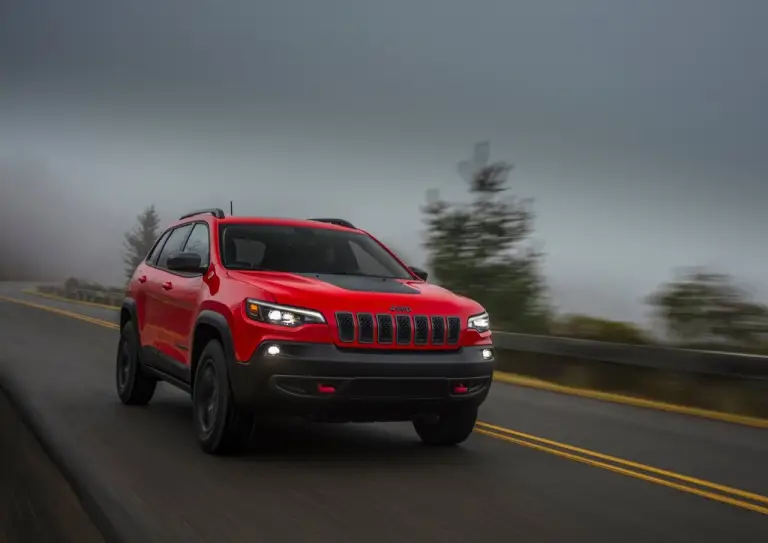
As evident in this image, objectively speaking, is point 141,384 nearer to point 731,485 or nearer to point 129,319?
point 129,319

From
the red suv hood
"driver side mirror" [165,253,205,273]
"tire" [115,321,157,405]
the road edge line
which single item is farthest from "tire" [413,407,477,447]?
the road edge line

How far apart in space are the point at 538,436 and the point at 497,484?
2.10 m

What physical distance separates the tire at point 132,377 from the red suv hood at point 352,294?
249 cm

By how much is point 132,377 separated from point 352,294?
3499mm

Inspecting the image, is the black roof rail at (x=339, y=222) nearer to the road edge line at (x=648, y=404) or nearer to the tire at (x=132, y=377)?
the tire at (x=132, y=377)

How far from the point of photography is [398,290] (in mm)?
6961

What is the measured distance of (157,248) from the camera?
31.5ft

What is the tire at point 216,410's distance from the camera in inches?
259

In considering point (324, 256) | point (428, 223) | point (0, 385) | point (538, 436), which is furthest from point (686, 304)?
point (428, 223)

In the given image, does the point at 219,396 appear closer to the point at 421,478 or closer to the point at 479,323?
the point at 421,478

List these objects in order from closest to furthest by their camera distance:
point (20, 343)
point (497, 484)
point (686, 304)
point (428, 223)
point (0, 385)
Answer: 1. point (497, 484)
2. point (0, 385)
3. point (686, 304)
4. point (20, 343)
5. point (428, 223)

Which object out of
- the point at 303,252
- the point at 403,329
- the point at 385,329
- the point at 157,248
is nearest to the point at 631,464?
the point at 403,329

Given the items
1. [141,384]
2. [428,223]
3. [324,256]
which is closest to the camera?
[324,256]

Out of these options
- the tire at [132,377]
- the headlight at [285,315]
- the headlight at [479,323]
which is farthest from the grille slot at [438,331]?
the tire at [132,377]
